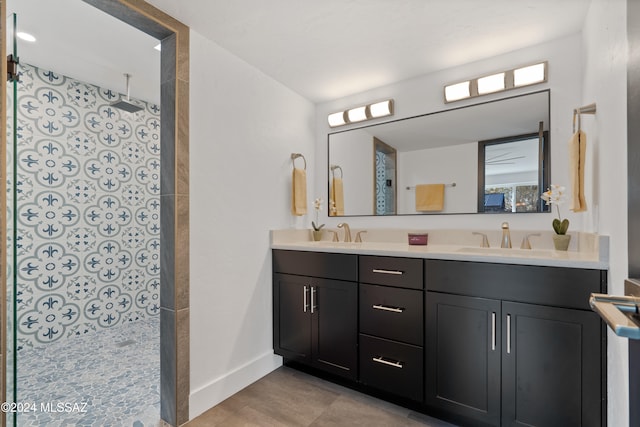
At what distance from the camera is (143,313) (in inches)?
124

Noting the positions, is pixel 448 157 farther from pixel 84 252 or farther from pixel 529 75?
pixel 84 252

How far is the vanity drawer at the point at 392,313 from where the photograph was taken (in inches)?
66.2

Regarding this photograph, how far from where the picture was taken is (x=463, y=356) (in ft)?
5.08

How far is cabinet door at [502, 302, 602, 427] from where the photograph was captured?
1.27m

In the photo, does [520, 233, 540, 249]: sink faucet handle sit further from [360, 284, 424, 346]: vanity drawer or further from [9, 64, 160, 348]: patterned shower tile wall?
[9, 64, 160, 348]: patterned shower tile wall

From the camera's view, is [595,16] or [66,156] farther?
[66,156]

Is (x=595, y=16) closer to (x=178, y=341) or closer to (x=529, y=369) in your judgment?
(x=529, y=369)

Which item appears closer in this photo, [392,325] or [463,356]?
[463,356]

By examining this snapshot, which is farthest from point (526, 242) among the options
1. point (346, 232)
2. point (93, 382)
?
point (93, 382)

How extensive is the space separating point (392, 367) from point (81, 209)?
9.48 ft

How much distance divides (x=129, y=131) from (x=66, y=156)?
610 millimetres

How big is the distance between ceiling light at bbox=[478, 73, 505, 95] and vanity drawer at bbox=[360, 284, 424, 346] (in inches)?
57.0

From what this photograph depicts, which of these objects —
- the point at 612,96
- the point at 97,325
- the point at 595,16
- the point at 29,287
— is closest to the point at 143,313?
the point at 97,325

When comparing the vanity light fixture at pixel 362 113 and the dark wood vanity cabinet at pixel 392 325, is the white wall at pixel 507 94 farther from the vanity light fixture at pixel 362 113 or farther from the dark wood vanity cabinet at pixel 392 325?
the dark wood vanity cabinet at pixel 392 325
